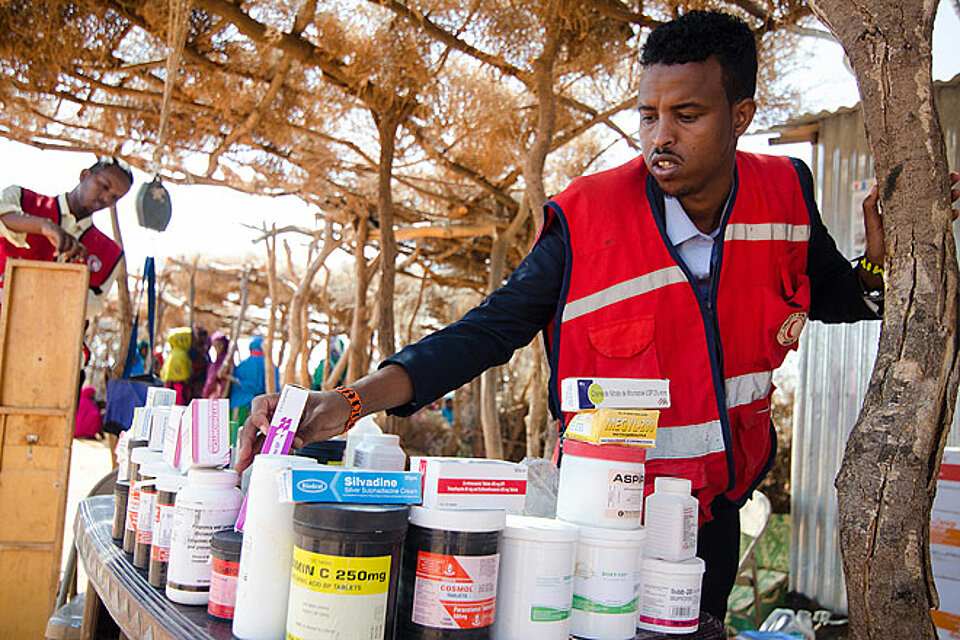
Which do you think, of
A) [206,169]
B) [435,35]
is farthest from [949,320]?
[206,169]

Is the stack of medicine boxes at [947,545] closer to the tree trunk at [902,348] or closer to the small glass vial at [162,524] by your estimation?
the tree trunk at [902,348]

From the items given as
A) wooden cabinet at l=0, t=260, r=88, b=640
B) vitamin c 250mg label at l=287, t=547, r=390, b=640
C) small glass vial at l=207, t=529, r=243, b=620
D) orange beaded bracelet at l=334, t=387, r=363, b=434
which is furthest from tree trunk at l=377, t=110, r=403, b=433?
vitamin c 250mg label at l=287, t=547, r=390, b=640

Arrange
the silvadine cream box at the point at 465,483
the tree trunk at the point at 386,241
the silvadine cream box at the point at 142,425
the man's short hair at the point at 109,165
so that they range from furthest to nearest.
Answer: the tree trunk at the point at 386,241 → the man's short hair at the point at 109,165 → the silvadine cream box at the point at 142,425 → the silvadine cream box at the point at 465,483

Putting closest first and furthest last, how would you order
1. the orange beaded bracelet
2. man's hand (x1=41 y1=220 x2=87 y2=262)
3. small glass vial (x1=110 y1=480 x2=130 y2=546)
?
the orange beaded bracelet → small glass vial (x1=110 y1=480 x2=130 y2=546) → man's hand (x1=41 y1=220 x2=87 y2=262)

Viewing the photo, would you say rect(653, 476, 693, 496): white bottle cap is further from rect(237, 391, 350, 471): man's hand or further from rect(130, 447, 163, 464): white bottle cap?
rect(130, 447, 163, 464): white bottle cap

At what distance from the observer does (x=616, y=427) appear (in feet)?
4.66

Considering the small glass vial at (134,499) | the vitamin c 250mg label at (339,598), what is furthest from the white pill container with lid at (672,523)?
the small glass vial at (134,499)

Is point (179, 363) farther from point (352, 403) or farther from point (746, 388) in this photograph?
point (746, 388)

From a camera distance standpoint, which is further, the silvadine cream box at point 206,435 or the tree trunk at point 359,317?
the tree trunk at point 359,317

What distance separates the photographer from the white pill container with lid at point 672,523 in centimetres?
144

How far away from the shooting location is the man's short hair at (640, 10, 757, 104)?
184 centimetres

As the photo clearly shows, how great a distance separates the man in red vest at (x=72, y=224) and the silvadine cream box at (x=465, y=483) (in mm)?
3225

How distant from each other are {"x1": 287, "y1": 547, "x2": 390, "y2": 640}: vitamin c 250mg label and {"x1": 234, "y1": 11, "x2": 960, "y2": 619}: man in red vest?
0.59 m

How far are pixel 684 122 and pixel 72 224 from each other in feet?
11.7
